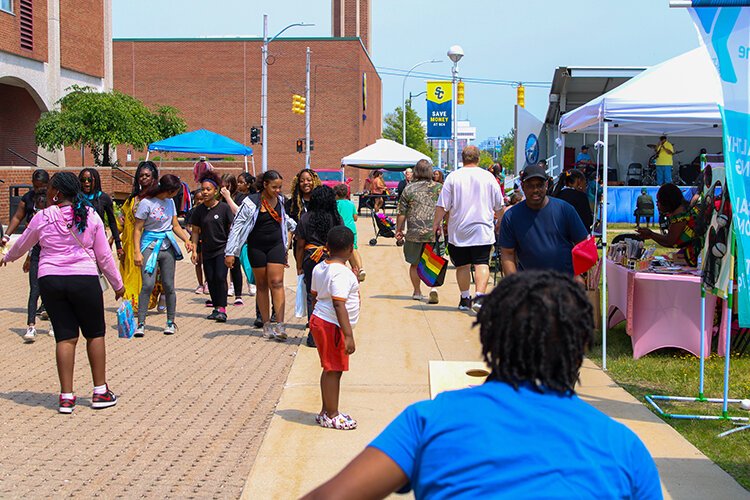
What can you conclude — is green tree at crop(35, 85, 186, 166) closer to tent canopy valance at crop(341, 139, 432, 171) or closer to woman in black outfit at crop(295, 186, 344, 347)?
tent canopy valance at crop(341, 139, 432, 171)

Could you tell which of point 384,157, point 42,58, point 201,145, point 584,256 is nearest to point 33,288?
point 584,256

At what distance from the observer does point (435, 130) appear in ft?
104

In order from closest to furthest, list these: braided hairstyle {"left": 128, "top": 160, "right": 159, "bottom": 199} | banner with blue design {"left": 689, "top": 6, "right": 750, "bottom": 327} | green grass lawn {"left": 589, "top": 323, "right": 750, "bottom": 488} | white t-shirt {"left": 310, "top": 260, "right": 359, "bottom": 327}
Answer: banner with blue design {"left": 689, "top": 6, "right": 750, "bottom": 327}, green grass lawn {"left": 589, "top": 323, "right": 750, "bottom": 488}, white t-shirt {"left": 310, "top": 260, "right": 359, "bottom": 327}, braided hairstyle {"left": 128, "top": 160, "right": 159, "bottom": 199}

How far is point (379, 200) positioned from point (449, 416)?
940 inches

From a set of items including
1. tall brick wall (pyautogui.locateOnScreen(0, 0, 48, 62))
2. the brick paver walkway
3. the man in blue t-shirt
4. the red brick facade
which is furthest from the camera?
the red brick facade

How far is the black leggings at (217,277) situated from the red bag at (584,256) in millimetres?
5509

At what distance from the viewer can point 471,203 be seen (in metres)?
11.0

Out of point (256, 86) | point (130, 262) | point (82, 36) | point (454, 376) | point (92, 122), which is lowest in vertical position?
point (454, 376)

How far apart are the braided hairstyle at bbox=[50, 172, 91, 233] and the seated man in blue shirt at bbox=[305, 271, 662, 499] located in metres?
5.46

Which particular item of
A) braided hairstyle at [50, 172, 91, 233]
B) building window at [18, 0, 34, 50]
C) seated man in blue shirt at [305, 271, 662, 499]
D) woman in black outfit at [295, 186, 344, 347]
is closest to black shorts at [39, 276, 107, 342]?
braided hairstyle at [50, 172, 91, 233]

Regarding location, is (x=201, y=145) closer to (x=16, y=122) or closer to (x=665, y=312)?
(x=16, y=122)

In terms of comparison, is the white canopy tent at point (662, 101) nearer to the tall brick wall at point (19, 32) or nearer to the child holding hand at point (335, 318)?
the child holding hand at point (335, 318)

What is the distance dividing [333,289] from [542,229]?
1.76m

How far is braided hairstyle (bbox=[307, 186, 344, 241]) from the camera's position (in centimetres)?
902
